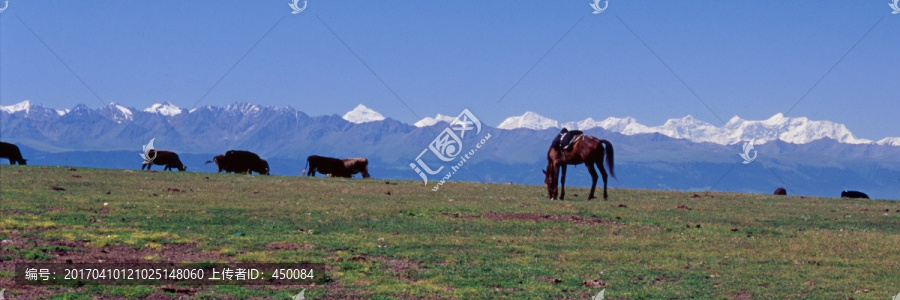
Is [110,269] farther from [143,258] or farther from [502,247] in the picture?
[502,247]

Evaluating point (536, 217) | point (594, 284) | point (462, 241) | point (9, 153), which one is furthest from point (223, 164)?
point (594, 284)

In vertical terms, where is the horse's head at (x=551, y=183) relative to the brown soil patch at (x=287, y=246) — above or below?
above

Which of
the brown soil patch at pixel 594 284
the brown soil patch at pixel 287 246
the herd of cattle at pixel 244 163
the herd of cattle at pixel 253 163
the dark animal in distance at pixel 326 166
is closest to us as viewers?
the brown soil patch at pixel 594 284

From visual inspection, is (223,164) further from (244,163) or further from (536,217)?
(536,217)

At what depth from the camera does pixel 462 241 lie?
22.8 m

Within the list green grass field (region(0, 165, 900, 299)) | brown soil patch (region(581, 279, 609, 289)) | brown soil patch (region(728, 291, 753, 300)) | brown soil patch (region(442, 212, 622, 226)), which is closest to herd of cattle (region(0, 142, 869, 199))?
green grass field (region(0, 165, 900, 299))

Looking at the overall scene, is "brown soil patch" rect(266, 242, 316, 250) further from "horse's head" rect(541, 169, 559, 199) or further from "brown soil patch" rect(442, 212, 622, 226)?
"horse's head" rect(541, 169, 559, 199)

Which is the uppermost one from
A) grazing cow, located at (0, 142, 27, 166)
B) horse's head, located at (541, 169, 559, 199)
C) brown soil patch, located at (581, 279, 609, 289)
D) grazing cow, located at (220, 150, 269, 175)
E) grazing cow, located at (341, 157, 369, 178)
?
grazing cow, located at (341, 157, 369, 178)

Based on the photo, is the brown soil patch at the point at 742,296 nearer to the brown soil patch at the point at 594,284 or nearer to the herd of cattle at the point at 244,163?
the brown soil patch at the point at 594,284

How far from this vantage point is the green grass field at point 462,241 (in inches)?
651

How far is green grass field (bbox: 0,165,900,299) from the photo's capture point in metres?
16.5

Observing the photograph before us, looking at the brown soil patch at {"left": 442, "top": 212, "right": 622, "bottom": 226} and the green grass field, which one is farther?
the brown soil patch at {"left": 442, "top": 212, "right": 622, "bottom": 226}

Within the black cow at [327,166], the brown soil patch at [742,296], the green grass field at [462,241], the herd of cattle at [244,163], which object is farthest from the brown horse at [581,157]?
the black cow at [327,166]

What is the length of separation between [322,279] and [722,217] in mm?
18214
